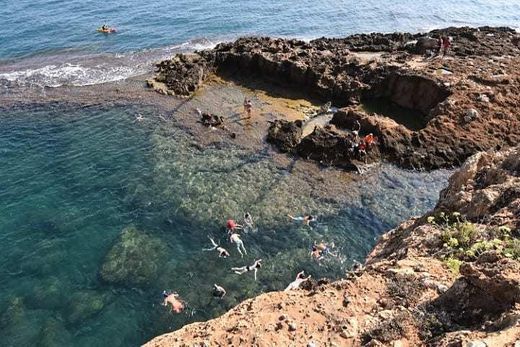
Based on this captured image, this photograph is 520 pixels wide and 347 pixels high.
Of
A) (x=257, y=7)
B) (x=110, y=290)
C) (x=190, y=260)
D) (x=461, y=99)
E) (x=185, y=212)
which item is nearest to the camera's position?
(x=110, y=290)

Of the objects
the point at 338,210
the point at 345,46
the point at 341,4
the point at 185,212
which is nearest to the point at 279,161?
the point at 338,210

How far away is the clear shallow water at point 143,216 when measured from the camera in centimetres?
2077

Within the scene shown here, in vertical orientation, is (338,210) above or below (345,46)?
below

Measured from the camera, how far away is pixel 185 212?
26.8 m

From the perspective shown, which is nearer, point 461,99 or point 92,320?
point 92,320

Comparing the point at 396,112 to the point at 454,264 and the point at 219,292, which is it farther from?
the point at 454,264

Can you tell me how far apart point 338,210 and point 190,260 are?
9.52 meters

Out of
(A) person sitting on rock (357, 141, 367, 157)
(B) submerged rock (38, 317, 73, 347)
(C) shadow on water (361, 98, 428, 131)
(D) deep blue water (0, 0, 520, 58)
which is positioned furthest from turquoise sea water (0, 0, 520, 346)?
(D) deep blue water (0, 0, 520, 58)

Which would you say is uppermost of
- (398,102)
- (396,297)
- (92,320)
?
(396,297)

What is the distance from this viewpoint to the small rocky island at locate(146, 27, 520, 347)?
12430 millimetres

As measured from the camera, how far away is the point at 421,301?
13508mm

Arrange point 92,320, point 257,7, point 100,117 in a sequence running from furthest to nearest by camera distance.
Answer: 1. point 257,7
2. point 100,117
3. point 92,320

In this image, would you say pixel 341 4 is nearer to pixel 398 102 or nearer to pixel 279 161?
pixel 398 102

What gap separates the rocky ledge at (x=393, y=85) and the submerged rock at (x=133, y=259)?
13.0m
